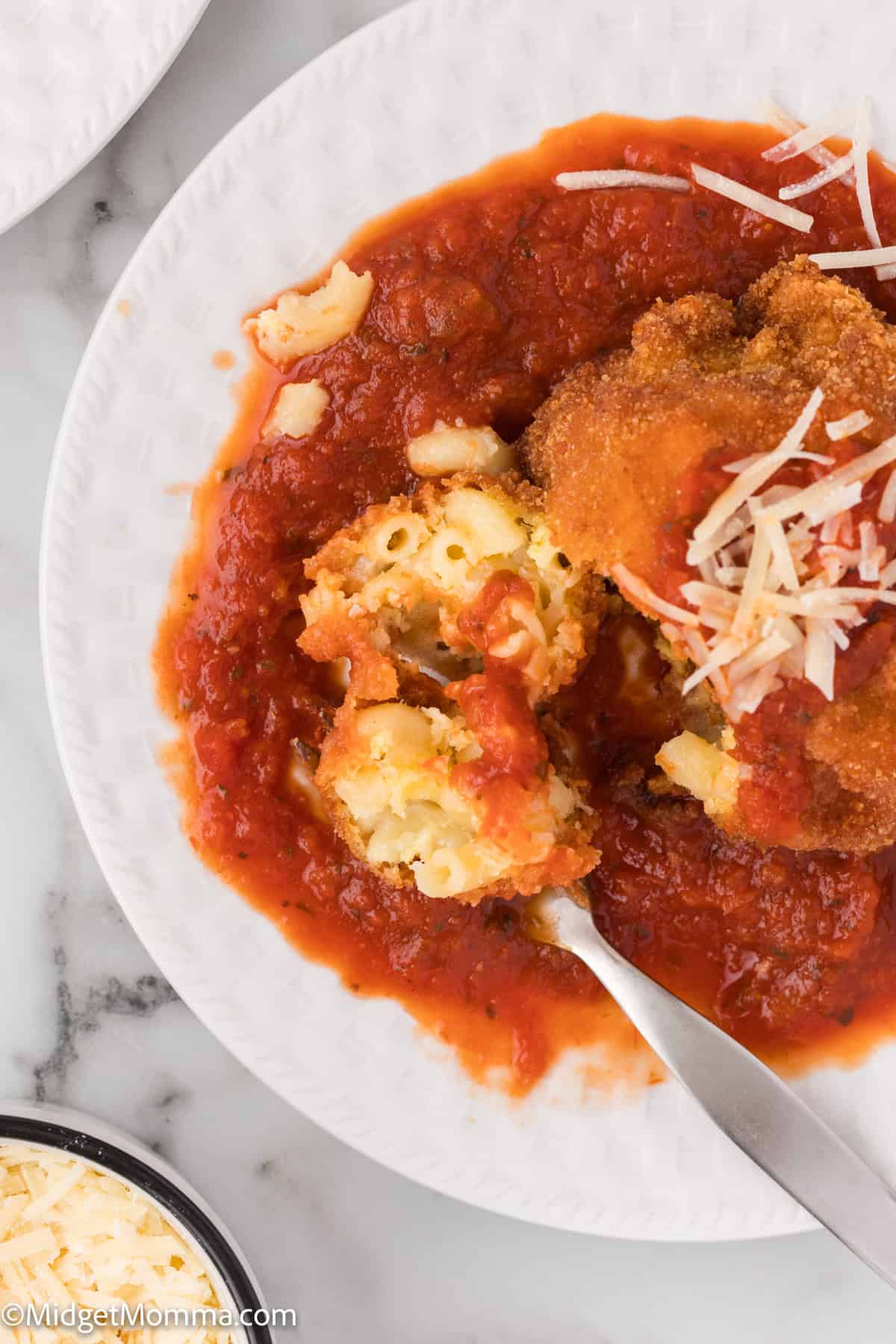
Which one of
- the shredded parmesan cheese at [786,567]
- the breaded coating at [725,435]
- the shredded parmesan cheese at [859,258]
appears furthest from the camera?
the shredded parmesan cheese at [859,258]

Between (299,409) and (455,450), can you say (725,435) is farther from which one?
(299,409)

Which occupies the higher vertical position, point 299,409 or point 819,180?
point 819,180

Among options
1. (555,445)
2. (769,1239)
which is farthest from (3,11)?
(769,1239)

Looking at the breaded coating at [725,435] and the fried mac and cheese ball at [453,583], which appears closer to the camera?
the breaded coating at [725,435]

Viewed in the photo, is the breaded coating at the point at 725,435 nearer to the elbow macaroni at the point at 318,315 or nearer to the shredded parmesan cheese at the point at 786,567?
the shredded parmesan cheese at the point at 786,567

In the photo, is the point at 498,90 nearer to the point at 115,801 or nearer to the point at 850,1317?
the point at 115,801

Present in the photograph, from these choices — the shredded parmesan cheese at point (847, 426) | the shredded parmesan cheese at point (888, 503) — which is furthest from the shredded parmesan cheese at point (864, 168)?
the shredded parmesan cheese at point (888, 503)

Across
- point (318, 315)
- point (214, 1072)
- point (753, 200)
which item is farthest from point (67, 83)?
point (214, 1072)
